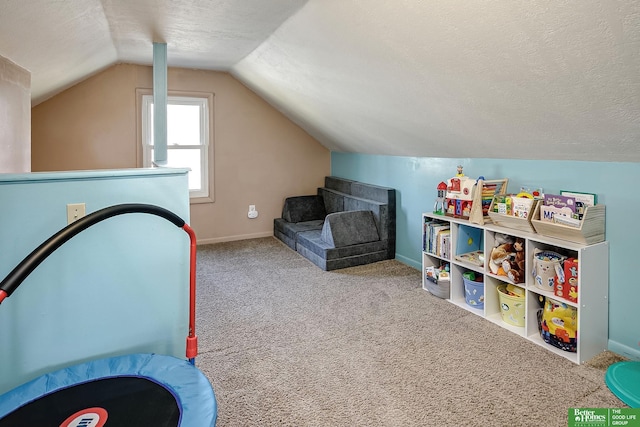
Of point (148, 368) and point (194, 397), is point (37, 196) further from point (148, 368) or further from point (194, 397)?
point (194, 397)

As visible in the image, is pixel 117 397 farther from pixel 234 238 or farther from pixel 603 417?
pixel 234 238

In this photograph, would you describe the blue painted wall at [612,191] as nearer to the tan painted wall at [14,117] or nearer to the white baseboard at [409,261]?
the white baseboard at [409,261]

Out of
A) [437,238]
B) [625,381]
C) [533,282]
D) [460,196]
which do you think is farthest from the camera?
[437,238]

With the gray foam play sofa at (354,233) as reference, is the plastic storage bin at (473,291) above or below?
below

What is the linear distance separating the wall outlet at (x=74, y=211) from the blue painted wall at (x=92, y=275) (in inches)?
0.6

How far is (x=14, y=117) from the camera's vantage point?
8.69 ft

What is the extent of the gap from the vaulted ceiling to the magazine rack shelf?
598mm

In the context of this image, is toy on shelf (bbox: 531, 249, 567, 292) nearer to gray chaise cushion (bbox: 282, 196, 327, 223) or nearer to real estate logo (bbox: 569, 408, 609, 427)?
real estate logo (bbox: 569, 408, 609, 427)

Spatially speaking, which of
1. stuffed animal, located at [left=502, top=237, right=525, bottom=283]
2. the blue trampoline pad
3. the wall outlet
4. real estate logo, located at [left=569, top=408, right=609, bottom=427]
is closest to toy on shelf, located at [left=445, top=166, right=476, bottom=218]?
stuffed animal, located at [left=502, top=237, right=525, bottom=283]

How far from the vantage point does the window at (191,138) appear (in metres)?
5.08

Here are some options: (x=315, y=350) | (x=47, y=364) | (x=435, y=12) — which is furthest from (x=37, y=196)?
(x=435, y=12)

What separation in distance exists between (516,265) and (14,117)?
11.4 feet

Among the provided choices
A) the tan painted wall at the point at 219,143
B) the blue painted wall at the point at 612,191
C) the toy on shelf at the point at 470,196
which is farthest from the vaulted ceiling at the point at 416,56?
the tan painted wall at the point at 219,143

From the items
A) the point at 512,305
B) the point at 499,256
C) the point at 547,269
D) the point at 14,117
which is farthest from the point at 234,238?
the point at 547,269
